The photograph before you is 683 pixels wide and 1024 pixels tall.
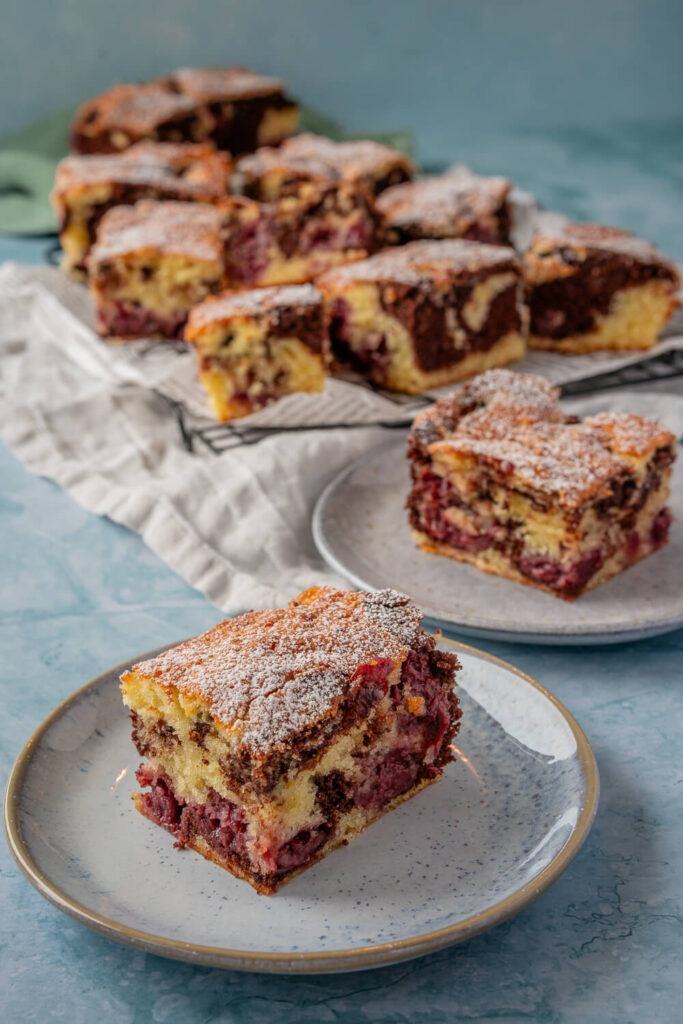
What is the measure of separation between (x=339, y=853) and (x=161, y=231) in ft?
10.5

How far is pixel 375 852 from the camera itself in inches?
76.5

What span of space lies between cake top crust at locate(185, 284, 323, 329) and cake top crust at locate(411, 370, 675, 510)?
88cm

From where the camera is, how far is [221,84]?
655 cm

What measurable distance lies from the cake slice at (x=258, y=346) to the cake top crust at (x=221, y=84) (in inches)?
115

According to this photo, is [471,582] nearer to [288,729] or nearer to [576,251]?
[288,729]

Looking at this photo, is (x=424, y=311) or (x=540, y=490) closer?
(x=540, y=490)

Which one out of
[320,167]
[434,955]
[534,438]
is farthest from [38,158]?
[434,955]

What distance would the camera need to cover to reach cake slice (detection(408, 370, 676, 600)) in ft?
8.91

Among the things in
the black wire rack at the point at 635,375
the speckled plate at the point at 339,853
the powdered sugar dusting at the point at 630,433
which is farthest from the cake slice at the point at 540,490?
the black wire rack at the point at 635,375

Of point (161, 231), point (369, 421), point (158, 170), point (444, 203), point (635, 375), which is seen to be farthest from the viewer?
point (158, 170)

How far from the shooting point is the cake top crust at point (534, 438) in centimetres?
271

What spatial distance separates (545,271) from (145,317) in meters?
1.55

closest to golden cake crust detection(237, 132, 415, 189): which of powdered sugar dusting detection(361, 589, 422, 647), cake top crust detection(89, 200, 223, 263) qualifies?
cake top crust detection(89, 200, 223, 263)

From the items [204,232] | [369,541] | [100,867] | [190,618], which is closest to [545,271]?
[204,232]
